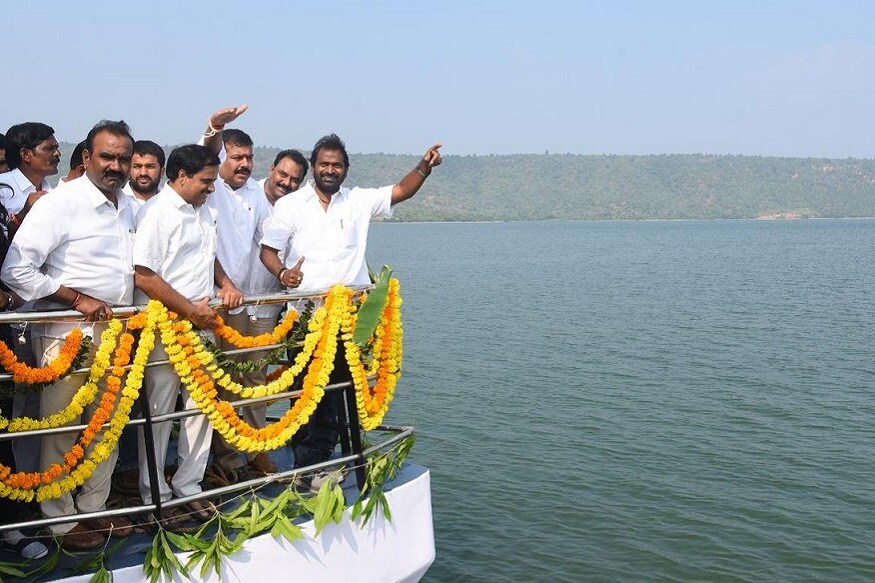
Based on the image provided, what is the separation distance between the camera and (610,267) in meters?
48.3

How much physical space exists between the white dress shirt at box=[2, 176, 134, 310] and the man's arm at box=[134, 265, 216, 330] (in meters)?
0.08

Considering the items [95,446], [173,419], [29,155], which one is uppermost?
[29,155]

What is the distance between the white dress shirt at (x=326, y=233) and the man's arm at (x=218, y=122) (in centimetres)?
61

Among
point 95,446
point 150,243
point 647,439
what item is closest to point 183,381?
point 95,446

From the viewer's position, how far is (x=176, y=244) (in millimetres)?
5004

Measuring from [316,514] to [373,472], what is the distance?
1.58ft

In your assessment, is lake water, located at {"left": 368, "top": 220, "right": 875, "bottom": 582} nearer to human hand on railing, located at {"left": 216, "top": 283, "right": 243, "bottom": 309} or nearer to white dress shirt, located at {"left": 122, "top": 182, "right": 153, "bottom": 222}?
human hand on railing, located at {"left": 216, "top": 283, "right": 243, "bottom": 309}

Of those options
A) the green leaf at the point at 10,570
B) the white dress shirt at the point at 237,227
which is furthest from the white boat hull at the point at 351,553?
the white dress shirt at the point at 237,227

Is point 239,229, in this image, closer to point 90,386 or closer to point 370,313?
point 370,313

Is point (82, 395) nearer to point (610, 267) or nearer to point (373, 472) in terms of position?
point (373, 472)

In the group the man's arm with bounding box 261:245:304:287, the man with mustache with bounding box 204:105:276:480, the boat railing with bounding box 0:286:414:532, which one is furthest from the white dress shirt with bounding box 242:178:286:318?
the boat railing with bounding box 0:286:414:532

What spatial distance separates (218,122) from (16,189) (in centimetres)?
132

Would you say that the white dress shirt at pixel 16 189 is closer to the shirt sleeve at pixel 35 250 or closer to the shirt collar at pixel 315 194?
the shirt sleeve at pixel 35 250

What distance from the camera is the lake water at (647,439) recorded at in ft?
29.1
